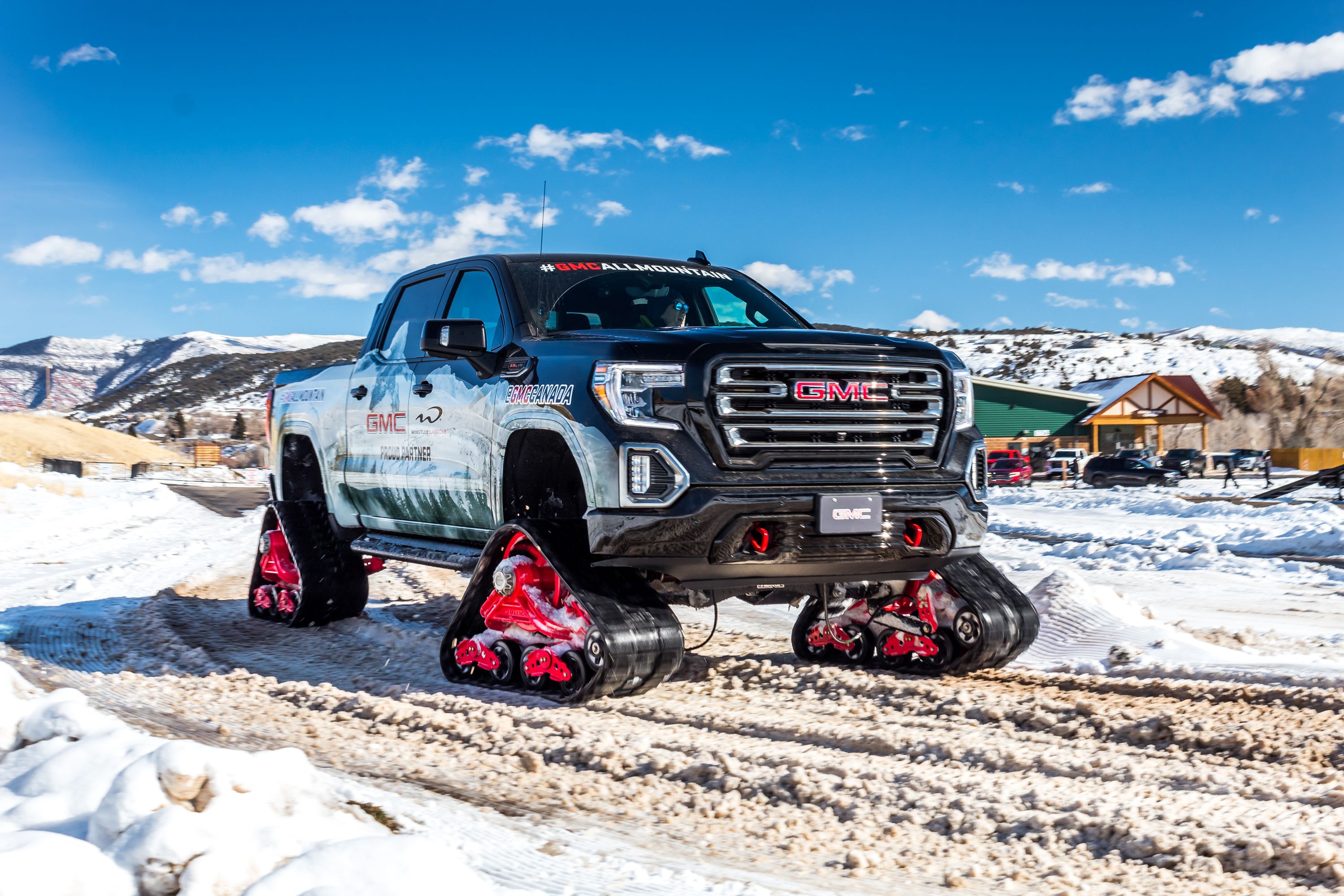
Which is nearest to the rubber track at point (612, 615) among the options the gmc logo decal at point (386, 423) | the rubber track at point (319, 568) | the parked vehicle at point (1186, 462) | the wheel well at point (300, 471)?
the gmc logo decal at point (386, 423)

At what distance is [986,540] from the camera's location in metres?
14.8

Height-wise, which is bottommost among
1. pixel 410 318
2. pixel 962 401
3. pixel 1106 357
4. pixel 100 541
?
pixel 100 541

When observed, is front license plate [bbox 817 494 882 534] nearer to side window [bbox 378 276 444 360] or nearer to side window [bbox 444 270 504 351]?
side window [bbox 444 270 504 351]

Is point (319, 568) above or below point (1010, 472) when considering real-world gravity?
below

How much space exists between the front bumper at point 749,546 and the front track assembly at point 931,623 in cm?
57

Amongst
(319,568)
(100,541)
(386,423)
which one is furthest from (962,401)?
(100,541)

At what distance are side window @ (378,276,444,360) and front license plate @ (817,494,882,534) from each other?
277 centimetres

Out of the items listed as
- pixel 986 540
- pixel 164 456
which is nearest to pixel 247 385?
pixel 164 456

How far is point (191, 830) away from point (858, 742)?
2476 mm

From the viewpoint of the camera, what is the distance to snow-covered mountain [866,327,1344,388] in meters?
95.6

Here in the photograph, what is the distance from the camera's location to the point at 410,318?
22.5 feet

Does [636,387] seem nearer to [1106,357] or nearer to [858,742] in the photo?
[858,742]

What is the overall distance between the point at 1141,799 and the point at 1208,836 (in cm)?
35

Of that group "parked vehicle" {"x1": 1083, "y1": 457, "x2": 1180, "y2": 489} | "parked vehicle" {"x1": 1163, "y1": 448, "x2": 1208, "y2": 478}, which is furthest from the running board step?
"parked vehicle" {"x1": 1163, "y1": 448, "x2": 1208, "y2": 478}
